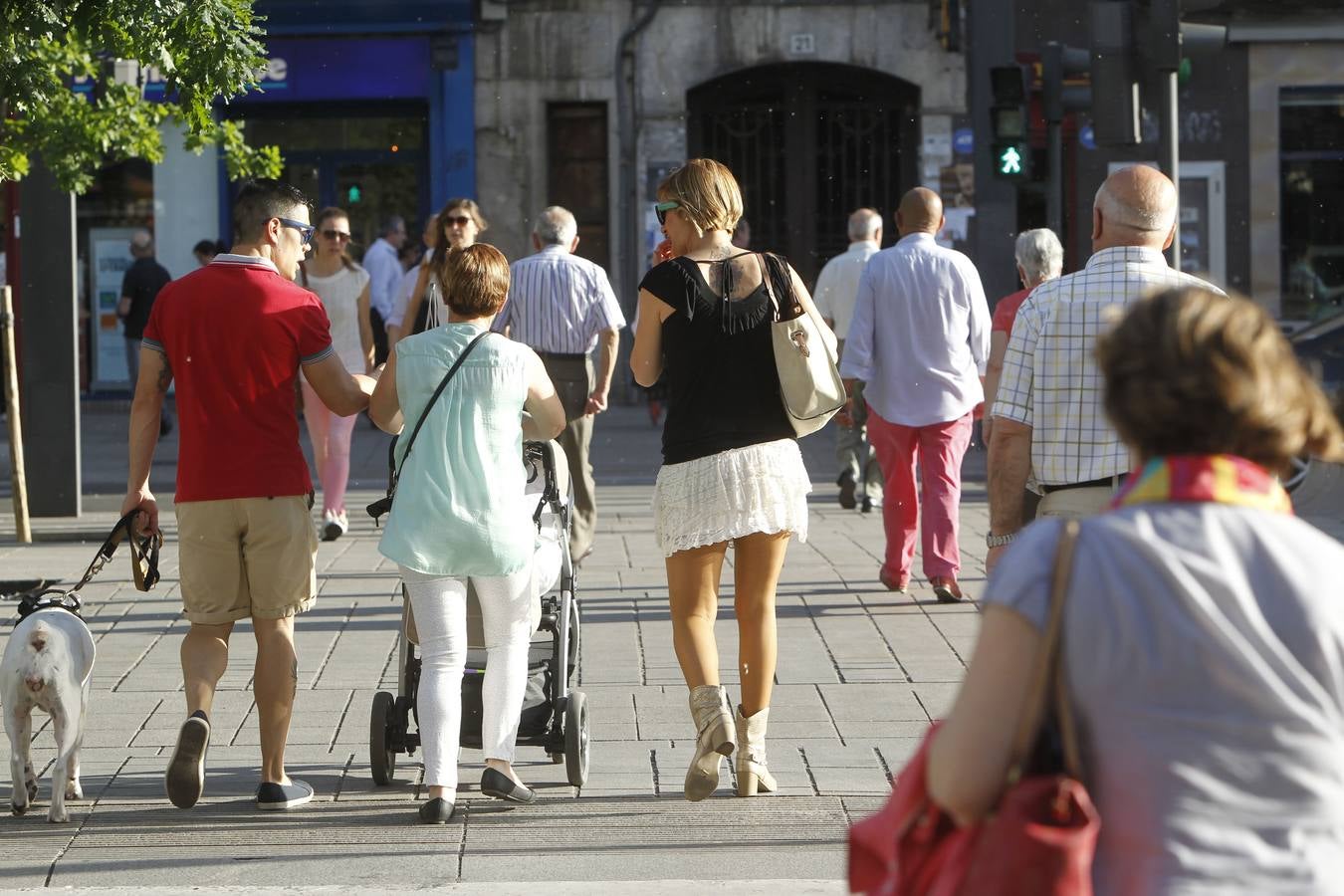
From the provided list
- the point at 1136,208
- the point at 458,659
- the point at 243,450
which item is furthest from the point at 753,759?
the point at 1136,208

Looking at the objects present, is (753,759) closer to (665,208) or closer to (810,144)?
(665,208)

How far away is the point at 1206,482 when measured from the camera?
7.65 feet

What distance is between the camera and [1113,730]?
2309mm

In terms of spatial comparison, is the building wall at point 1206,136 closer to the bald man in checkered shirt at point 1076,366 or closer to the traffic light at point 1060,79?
the traffic light at point 1060,79

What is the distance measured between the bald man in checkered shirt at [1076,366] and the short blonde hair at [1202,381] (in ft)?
8.68

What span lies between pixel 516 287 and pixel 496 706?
430 centimetres

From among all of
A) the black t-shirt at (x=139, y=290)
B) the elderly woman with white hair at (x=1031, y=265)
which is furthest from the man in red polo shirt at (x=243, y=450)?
the black t-shirt at (x=139, y=290)

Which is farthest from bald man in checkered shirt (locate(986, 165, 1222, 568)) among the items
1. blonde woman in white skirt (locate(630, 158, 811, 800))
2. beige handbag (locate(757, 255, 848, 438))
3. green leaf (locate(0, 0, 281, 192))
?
green leaf (locate(0, 0, 281, 192))

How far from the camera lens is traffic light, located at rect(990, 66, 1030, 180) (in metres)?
13.7

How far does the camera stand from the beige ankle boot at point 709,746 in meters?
5.34

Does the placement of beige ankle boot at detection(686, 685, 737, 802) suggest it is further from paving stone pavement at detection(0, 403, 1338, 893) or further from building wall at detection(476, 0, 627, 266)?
building wall at detection(476, 0, 627, 266)

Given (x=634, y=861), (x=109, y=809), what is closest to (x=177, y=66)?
(x=109, y=809)

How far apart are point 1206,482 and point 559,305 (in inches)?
281

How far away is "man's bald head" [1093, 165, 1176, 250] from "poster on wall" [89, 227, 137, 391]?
17.2m
